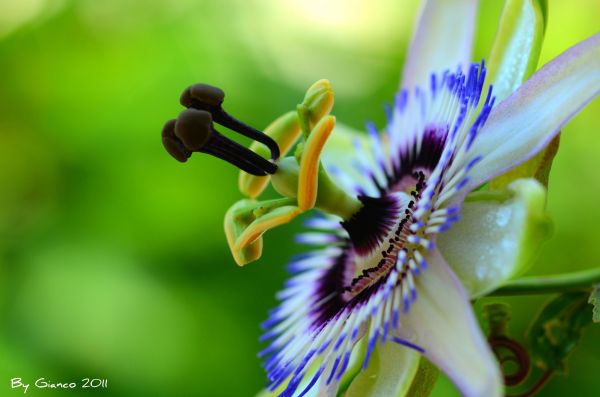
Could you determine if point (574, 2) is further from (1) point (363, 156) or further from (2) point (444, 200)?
(2) point (444, 200)

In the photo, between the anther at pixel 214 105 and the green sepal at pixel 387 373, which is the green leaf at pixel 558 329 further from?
the anther at pixel 214 105

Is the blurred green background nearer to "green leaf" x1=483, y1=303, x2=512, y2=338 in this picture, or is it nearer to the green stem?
"green leaf" x1=483, y1=303, x2=512, y2=338

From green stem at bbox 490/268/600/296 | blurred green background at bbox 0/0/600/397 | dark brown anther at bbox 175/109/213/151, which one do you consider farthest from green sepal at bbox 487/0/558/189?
blurred green background at bbox 0/0/600/397

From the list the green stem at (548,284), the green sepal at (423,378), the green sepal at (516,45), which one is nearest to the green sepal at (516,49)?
the green sepal at (516,45)

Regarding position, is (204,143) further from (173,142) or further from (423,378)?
(423,378)

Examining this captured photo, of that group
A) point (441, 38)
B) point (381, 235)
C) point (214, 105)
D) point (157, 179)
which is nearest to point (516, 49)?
point (441, 38)

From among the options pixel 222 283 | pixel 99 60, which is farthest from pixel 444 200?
pixel 99 60
